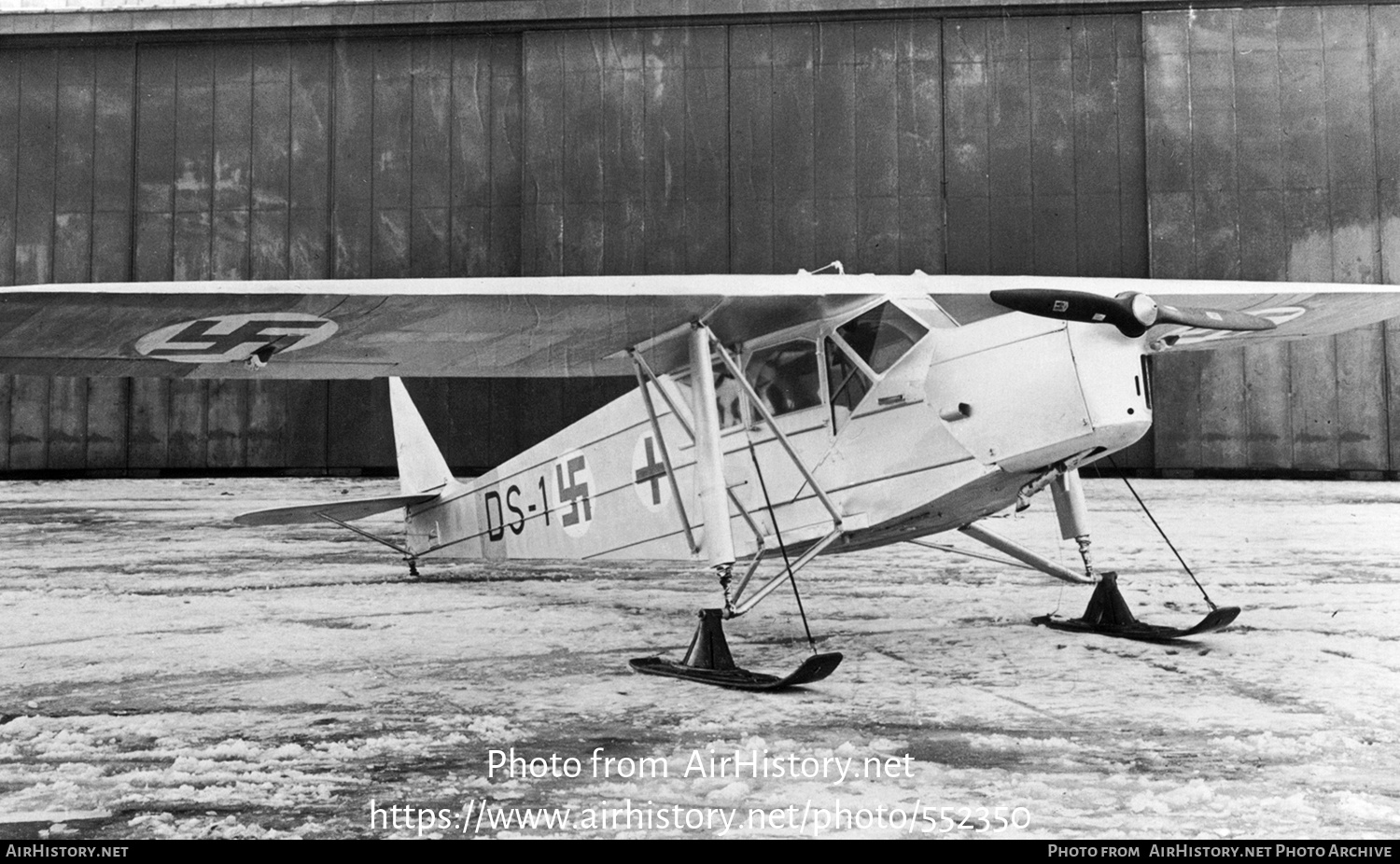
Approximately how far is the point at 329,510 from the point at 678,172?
37.8 ft

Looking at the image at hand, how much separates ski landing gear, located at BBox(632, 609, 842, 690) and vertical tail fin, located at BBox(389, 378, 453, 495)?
435cm

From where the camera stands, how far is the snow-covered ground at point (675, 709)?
10.8ft

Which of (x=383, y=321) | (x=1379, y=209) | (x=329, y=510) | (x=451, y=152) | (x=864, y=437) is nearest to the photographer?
(x=383, y=321)

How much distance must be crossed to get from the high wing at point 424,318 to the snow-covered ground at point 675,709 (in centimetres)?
162

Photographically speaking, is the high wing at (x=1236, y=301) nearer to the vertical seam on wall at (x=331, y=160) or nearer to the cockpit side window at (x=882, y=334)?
the cockpit side window at (x=882, y=334)

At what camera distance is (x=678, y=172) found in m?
18.3

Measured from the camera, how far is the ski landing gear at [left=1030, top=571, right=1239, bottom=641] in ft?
19.6

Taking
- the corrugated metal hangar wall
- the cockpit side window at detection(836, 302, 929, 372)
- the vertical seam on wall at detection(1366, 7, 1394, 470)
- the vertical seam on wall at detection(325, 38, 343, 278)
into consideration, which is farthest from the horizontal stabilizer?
the vertical seam on wall at detection(1366, 7, 1394, 470)

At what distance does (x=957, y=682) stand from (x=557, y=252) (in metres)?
14.6

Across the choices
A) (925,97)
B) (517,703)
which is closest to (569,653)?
(517,703)

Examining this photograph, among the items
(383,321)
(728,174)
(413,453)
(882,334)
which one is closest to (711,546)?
(882,334)

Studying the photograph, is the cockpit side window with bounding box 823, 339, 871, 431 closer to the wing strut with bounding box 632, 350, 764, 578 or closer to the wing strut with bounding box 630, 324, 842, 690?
the wing strut with bounding box 630, 324, 842, 690

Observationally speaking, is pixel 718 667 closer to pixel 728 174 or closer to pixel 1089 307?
pixel 1089 307

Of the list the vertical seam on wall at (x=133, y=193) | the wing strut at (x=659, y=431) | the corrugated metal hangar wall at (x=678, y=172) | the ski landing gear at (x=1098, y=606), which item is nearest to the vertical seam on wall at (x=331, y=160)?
the corrugated metal hangar wall at (x=678, y=172)
